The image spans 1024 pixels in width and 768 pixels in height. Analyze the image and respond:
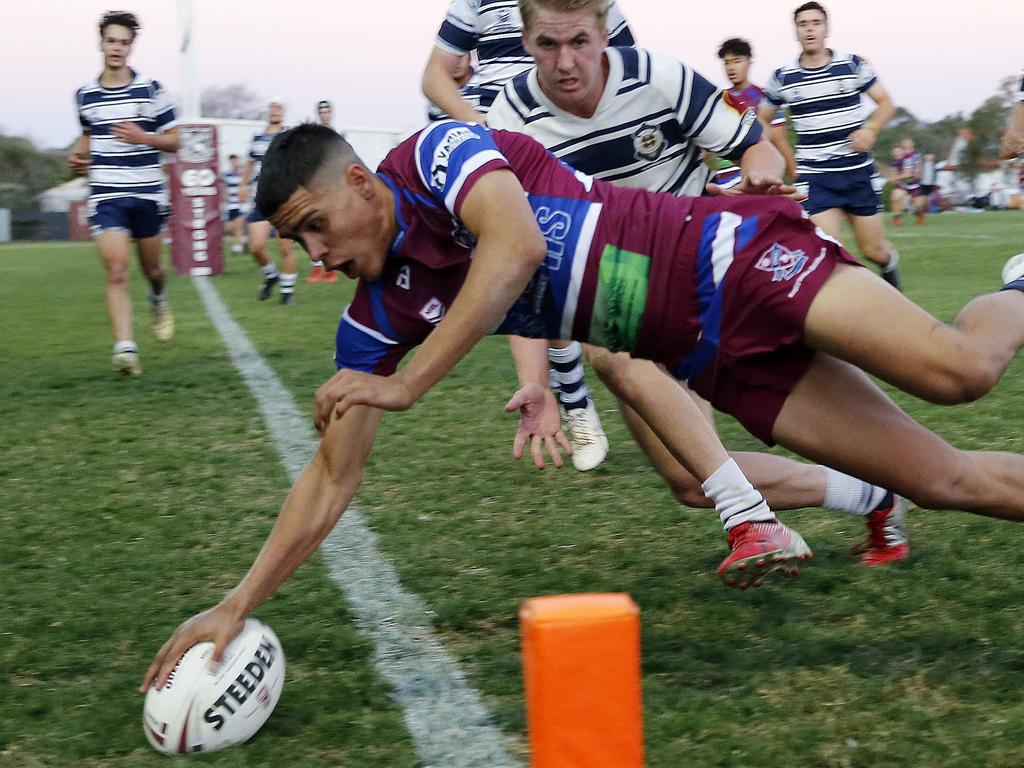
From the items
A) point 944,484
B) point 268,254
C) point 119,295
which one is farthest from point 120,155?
point 944,484

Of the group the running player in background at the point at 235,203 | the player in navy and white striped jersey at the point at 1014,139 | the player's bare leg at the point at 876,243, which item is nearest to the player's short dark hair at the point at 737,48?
the player's bare leg at the point at 876,243

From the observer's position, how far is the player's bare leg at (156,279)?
29.4ft

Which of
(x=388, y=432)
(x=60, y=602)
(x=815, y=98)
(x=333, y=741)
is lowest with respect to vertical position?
(x=388, y=432)

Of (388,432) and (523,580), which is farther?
(388,432)

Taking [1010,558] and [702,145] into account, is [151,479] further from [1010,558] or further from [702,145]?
[1010,558]

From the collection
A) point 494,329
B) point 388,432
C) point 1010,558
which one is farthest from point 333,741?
point 388,432

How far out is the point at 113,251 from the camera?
8555mm

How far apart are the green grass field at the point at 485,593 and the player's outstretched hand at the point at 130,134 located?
6.77ft

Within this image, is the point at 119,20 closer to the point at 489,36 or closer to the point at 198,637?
the point at 489,36

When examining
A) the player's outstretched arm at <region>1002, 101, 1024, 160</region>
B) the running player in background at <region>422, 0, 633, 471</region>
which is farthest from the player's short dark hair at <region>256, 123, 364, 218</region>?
the player's outstretched arm at <region>1002, 101, 1024, 160</region>

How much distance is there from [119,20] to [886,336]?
6904 millimetres

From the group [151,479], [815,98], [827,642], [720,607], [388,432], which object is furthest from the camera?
[815,98]

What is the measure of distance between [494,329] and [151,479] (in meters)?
2.96

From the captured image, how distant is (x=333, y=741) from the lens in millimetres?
2830
